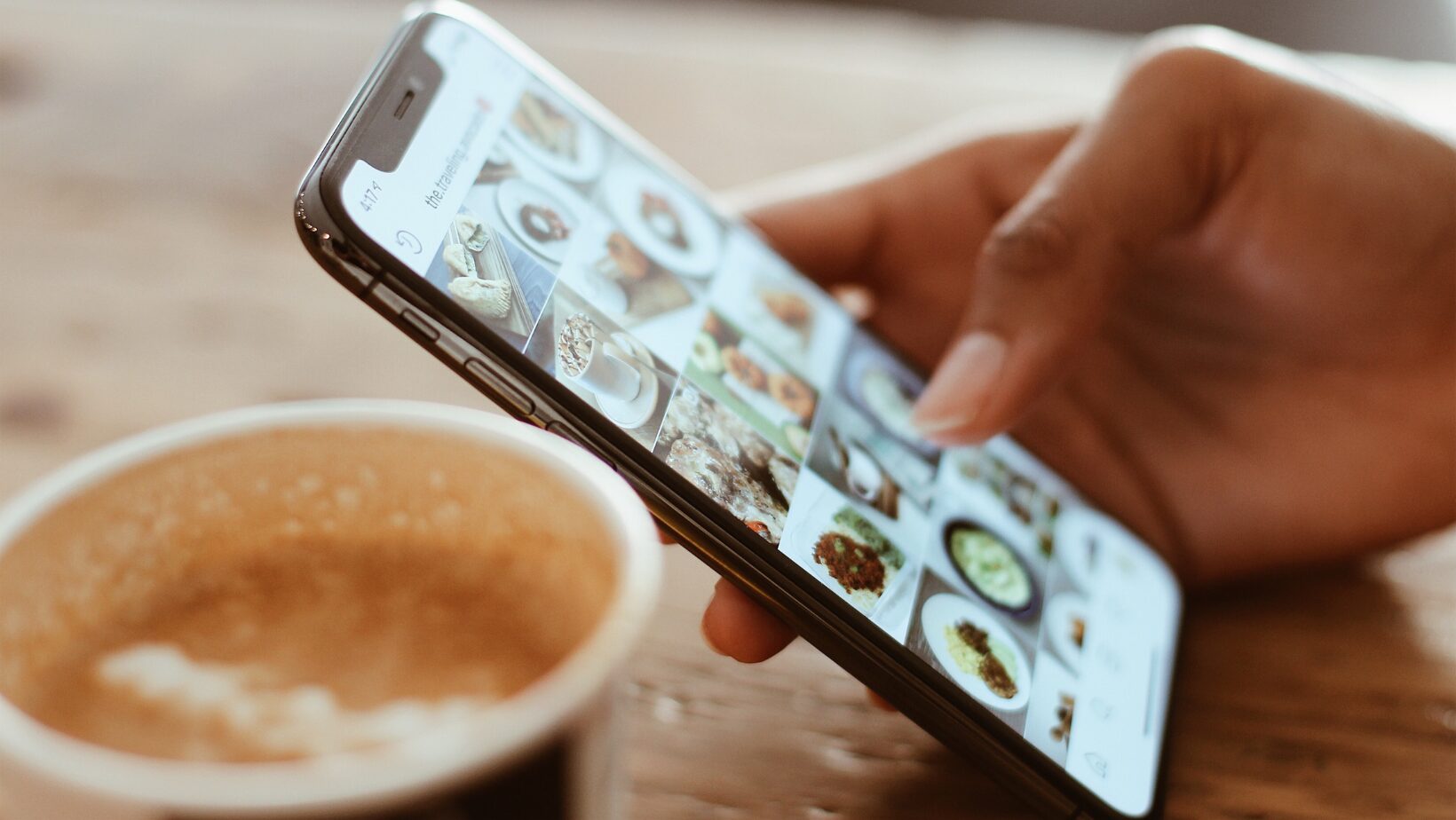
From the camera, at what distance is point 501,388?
42 cm

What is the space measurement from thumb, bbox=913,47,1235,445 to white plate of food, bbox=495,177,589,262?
216 mm

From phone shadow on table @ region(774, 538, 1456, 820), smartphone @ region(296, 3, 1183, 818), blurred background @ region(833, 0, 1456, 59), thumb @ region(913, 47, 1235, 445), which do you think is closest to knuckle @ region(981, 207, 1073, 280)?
thumb @ region(913, 47, 1235, 445)

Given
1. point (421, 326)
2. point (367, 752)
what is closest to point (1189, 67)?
point (421, 326)

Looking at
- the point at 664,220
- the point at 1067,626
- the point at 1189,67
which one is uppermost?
the point at 1189,67

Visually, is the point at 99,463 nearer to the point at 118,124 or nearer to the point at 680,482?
the point at 680,482

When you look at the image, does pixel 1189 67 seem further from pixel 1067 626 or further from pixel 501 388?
pixel 501 388

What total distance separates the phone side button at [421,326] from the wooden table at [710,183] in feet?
0.63

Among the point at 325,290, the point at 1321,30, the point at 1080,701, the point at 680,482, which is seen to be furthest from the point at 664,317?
the point at 1321,30

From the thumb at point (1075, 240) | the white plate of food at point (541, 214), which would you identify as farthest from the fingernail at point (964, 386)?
the white plate of food at point (541, 214)

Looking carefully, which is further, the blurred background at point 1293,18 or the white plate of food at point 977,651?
the blurred background at point 1293,18

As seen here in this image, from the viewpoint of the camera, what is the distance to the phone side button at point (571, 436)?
420mm

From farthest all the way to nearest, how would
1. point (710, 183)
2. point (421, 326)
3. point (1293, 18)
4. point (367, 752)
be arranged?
point (1293, 18) → point (710, 183) → point (421, 326) → point (367, 752)

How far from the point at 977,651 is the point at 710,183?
598mm

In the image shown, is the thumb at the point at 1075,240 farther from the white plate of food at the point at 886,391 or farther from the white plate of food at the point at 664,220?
the white plate of food at the point at 664,220
